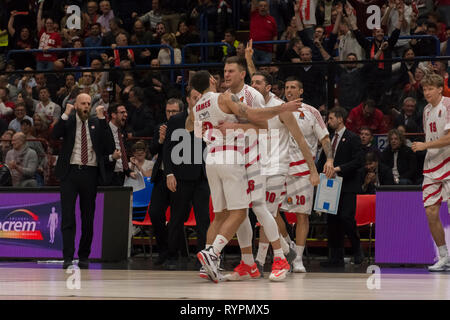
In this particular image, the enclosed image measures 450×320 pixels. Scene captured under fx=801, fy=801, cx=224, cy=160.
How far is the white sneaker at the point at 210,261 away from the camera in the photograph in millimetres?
8305

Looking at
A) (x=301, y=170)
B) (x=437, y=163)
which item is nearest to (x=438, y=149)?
(x=437, y=163)

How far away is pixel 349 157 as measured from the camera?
1193 centimetres

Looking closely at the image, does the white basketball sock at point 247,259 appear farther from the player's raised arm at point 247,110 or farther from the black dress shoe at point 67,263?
the black dress shoe at point 67,263

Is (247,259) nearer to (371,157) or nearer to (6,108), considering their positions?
(371,157)

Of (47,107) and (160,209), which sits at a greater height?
(47,107)

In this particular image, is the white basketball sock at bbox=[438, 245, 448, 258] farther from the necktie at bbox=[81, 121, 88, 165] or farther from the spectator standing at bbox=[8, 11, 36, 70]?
the spectator standing at bbox=[8, 11, 36, 70]

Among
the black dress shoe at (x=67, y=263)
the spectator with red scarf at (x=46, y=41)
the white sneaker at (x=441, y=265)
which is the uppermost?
the spectator with red scarf at (x=46, y=41)

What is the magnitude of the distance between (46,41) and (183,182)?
28.8 ft

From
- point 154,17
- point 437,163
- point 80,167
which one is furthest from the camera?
point 154,17

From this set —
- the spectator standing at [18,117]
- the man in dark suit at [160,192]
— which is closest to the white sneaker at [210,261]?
the man in dark suit at [160,192]

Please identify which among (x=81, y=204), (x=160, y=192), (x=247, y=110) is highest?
(x=247, y=110)

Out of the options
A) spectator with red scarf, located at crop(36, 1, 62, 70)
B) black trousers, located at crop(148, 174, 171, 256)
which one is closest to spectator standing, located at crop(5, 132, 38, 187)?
black trousers, located at crop(148, 174, 171, 256)

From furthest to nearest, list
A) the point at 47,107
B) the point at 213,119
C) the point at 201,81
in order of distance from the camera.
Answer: the point at 47,107 < the point at 201,81 < the point at 213,119

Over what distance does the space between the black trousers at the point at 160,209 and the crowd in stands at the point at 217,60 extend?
2.19 meters
